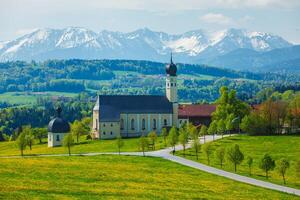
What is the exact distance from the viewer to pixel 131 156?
9400cm

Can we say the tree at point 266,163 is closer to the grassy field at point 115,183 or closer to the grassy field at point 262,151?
the grassy field at point 262,151

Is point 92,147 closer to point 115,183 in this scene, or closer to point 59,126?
point 59,126

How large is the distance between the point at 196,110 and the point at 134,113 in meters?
18.8

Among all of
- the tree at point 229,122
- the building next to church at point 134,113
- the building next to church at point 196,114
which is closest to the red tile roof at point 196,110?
the building next to church at point 196,114

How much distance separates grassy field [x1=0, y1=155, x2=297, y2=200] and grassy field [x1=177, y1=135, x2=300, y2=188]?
8.00 m

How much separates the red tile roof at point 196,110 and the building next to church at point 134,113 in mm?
5937

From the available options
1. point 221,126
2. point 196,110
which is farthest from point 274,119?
point 196,110

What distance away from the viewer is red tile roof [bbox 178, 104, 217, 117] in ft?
495

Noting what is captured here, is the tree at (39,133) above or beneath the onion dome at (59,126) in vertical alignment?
beneath

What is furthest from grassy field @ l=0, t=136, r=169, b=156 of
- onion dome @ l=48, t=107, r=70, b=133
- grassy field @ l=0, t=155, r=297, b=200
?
grassy field @ l=0, t=155, r=297, b=200

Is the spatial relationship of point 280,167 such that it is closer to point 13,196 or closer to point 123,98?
point 13,196

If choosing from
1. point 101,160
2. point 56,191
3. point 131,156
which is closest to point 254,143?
point 131,156

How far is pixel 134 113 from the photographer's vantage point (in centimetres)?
14175

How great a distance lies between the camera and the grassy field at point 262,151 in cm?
7788
